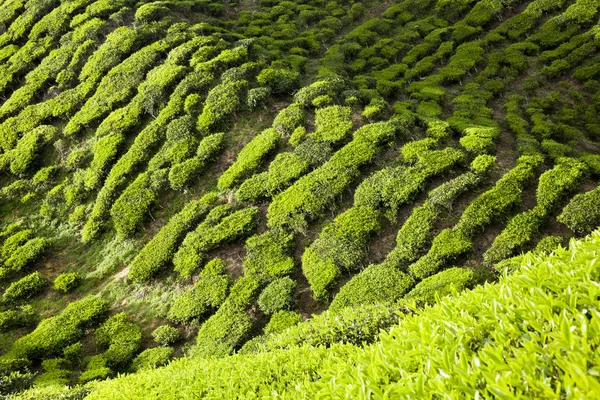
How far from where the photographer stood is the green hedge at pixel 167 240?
50.2ft

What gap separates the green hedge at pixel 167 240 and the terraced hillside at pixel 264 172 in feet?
0.26

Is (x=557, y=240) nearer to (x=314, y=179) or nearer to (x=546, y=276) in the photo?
(x=314, y=179)

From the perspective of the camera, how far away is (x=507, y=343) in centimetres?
310

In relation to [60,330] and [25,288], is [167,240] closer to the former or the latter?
[60,330]

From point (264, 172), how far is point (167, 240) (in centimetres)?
473

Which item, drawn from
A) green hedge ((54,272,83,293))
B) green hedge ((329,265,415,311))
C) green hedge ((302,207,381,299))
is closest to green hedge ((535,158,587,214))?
green hedge ((329,265,415,311))

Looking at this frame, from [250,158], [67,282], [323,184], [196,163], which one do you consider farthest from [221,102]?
[67,282]

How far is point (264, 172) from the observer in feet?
54.3

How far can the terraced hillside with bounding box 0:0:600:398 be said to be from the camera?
1280 cm

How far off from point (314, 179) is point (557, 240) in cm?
820

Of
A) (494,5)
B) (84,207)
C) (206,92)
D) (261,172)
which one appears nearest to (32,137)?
(84,207)

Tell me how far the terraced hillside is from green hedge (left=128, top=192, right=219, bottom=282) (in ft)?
0.26

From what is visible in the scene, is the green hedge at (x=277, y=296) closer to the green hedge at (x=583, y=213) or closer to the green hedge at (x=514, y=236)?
the green hedge at (x=514, y=236)

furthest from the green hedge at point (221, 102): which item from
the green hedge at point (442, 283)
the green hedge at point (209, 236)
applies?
the green hedge at point (442, 283)
